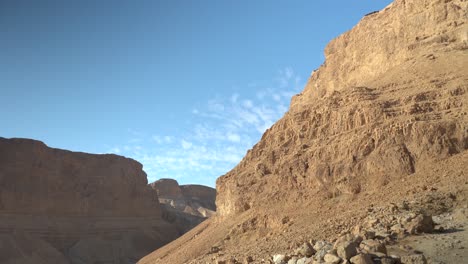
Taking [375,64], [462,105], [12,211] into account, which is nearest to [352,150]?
[462,105]

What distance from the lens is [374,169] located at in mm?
21172

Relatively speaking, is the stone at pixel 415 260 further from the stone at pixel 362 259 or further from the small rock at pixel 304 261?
the small rock at pixel 304 261

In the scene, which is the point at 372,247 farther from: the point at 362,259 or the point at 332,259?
the point at 362,259

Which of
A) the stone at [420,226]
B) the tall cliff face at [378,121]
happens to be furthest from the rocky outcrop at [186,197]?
the stone at [420,226]

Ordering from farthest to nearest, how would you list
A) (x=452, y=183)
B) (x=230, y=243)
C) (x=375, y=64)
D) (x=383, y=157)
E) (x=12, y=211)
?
(x=12, y=211) → (x=375, y=64) → (x=230, y=243) → (x=383, y=157) → (x=452, y=183)

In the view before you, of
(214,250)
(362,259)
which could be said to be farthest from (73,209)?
(362,259)

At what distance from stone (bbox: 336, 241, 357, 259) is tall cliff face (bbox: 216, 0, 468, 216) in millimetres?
10941

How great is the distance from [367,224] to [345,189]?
6.91 meters

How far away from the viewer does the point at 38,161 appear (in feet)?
182

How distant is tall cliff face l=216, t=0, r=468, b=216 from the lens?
68.2 feet

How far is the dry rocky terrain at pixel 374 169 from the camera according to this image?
41.4 feet

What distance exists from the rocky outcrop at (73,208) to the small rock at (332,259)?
133 ft

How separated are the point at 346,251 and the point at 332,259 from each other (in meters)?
0.37

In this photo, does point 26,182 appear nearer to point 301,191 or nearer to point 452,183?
point 301,191
